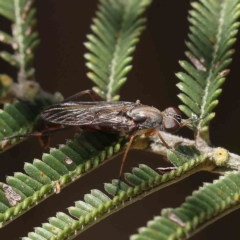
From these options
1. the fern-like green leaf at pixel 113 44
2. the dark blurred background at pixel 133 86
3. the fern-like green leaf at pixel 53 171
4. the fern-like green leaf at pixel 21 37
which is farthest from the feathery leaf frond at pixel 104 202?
the dark blurred background at pixel 133 86

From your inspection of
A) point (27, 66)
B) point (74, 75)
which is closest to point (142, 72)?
point (74, 75)

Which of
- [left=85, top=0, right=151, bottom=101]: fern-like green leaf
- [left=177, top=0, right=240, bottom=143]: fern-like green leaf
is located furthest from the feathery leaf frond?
[left=85, top=0, right=151, bottom=101]: fern-like green leaf

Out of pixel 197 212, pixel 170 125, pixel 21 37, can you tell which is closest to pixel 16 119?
pixel 21 37

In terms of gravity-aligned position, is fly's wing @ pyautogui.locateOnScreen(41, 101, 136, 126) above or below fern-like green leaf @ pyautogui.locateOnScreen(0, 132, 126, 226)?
above

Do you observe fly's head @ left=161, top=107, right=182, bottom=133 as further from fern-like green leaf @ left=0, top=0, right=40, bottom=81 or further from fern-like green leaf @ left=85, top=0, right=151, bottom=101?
fern-like green leaf @ left=0, top=0, right=40, bottom=81

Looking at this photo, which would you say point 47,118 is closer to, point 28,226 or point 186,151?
point 186,151

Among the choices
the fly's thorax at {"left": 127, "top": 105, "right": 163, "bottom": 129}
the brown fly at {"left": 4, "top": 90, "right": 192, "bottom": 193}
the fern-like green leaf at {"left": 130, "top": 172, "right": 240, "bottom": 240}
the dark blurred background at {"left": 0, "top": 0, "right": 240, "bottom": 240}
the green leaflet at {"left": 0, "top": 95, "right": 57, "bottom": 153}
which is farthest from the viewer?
the dark blurred background at {"left": 0, "top": 0, "right": 240, "bottom": 240}

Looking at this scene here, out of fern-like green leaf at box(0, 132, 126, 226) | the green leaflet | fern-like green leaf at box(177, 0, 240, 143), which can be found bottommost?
fern-like green leaf at box(0, 132, 126, 226)
